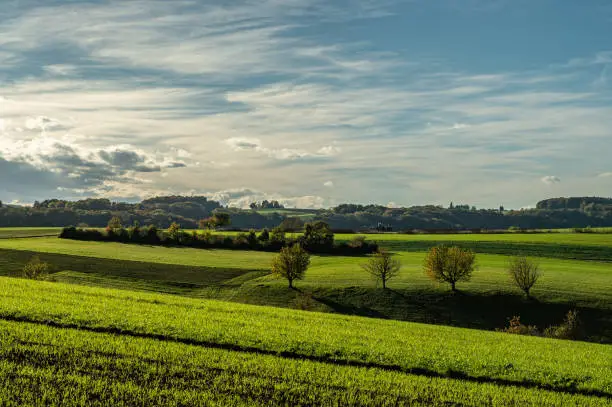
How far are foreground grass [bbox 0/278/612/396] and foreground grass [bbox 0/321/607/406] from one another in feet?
4.62

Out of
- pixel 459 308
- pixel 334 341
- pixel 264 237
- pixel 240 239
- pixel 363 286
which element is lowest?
pixel 459 308

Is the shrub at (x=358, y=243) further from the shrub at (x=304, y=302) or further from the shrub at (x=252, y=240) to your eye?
the shrub at (x=304, y=302)

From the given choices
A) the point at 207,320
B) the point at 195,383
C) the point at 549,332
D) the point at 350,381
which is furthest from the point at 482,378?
the point at 549,332

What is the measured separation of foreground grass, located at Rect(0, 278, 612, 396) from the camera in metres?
22.7

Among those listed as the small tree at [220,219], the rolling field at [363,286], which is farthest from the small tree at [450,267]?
the small tree at [220,219]

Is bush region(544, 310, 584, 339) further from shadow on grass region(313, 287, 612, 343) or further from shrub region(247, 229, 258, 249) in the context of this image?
shrub region(247, 229, 258, 249)

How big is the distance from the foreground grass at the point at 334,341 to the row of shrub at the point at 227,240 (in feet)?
294

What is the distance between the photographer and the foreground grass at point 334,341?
74.5ft

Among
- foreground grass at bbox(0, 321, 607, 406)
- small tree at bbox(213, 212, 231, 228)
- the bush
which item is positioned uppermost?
small tree at bbox(213, 212, 231, 228)

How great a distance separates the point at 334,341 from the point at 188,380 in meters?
9.93

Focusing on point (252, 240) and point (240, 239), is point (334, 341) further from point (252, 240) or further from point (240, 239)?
point (240, 239)

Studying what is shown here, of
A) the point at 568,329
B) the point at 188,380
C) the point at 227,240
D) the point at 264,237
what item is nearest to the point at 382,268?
the point at 568,329

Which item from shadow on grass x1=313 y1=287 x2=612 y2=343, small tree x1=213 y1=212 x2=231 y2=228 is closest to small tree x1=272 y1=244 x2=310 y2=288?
shadow on grass x1=313 y1=287 x2=612 y2=343

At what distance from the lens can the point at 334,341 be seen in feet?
85.5
